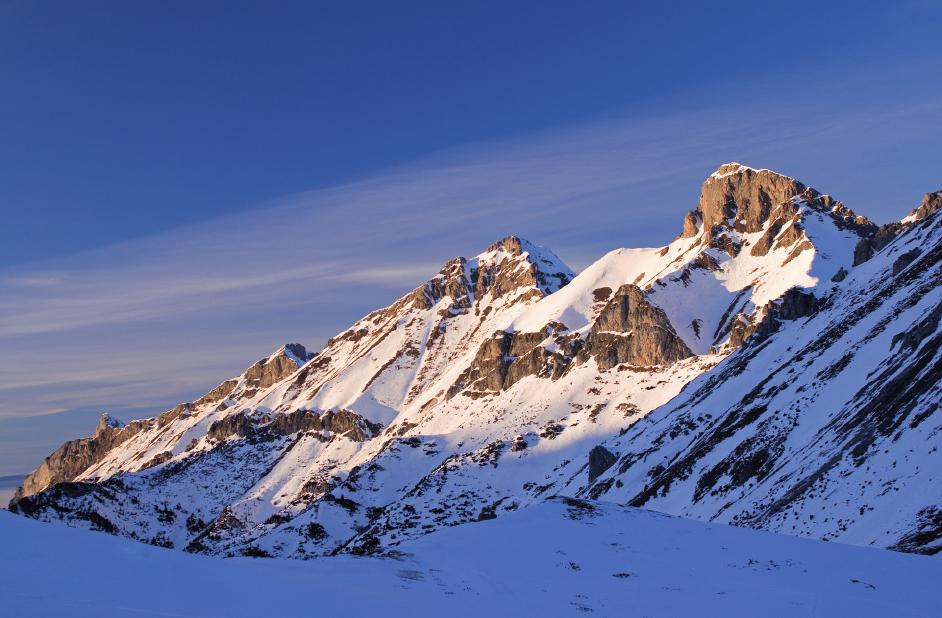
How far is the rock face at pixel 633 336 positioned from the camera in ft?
596

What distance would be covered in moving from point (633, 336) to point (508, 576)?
168100 millimetres

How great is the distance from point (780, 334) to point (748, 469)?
172ft

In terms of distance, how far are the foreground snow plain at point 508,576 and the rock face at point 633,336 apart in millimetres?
155927

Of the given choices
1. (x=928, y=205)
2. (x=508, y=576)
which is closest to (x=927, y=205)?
(x=928, y=205)

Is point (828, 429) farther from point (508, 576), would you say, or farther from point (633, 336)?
point (633, 336)

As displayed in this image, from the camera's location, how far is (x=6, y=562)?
15.8m

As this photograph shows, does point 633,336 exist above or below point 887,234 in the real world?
below

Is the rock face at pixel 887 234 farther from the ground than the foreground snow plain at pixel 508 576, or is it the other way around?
the rock face at pixel 887 234

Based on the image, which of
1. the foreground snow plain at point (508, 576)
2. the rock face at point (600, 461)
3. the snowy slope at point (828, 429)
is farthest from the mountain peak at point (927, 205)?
the foreground snow plain at point (508, 576)

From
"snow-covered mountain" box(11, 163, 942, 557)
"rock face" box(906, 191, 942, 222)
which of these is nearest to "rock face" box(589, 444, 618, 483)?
"snow-covered mountain" box(11, 163, 942, 557)

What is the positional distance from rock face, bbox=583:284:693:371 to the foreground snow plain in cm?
15593

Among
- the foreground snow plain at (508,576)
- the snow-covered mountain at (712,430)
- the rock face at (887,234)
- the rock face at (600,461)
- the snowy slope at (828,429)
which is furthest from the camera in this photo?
the rock face at (887,234)

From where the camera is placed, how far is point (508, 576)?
2314 centimetres

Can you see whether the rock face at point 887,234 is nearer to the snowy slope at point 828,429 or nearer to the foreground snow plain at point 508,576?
the snowy slope at point 828,429
